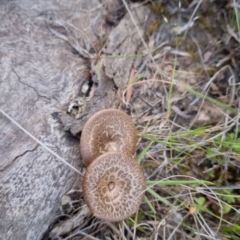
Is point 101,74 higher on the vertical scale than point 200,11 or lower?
higher

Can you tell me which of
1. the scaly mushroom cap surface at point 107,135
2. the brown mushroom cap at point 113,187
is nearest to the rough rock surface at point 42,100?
the scaly mushroom cap surface at point 107,135

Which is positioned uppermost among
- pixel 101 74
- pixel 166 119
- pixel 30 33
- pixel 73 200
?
pixel 30 33

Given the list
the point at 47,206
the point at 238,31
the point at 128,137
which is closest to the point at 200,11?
the point at 238,31

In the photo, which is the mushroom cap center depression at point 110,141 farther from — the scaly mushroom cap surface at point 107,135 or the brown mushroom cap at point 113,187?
the brown mushroom cap at point 113,187

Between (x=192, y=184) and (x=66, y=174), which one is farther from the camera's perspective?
(x=192, y=184)

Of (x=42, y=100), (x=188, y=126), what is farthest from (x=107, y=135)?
(x=188, y=126)

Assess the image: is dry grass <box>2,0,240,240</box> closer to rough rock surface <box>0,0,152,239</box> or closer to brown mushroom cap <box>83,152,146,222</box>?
brown mushroom cap <box>83,152,146,222</box>

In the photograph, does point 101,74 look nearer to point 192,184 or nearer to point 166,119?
point 166,119
